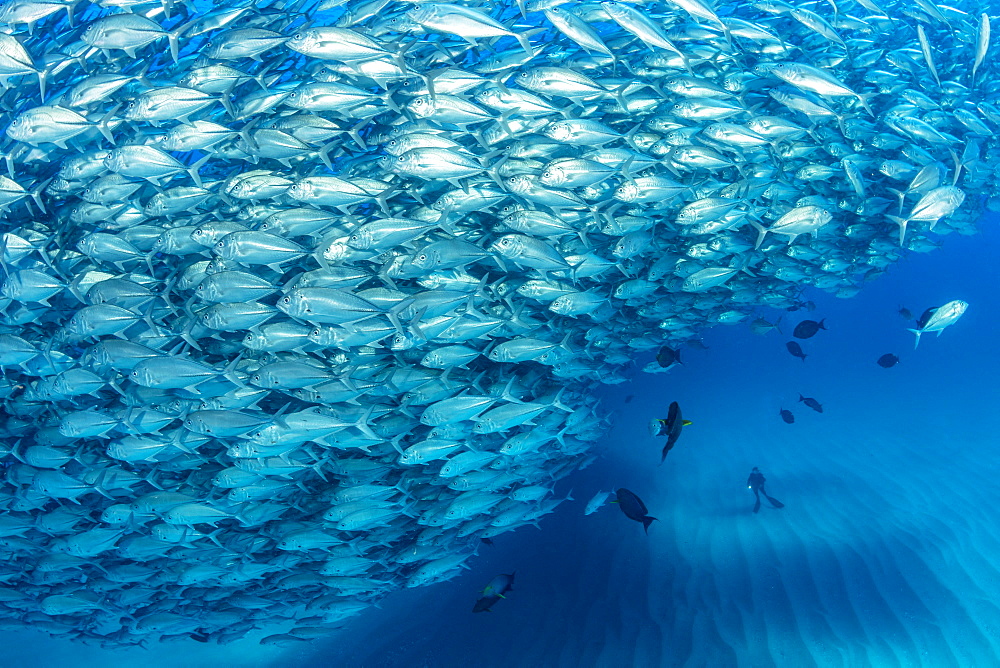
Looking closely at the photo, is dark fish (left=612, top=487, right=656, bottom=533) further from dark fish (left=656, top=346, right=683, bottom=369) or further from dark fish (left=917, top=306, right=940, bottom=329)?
dark fish (left=917, top=306, right=940, bottom=329)

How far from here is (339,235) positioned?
3816 mm

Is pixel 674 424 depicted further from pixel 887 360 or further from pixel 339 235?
pixel 887 360

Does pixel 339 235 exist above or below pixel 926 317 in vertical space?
above

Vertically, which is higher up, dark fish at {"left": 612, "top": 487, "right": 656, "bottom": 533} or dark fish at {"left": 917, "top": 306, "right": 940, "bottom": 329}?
dark fish at {"left": 917, "top": 306, "right": 940, "bottom": 329}

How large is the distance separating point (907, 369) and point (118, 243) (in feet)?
98.2

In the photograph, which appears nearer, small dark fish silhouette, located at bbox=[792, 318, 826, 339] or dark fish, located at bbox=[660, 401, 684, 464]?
dark fish, located at bbox=[660, 401, 684, 464]

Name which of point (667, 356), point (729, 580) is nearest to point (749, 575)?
point (729, 580)

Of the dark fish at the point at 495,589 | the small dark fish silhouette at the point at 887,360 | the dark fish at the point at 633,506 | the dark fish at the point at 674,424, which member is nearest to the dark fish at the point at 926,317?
the small dark fish silhouette at the point at 887,360

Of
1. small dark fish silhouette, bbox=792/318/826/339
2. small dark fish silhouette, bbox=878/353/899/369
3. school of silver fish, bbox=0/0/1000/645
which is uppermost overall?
school of silver fish, bbox=0/0/1000/645

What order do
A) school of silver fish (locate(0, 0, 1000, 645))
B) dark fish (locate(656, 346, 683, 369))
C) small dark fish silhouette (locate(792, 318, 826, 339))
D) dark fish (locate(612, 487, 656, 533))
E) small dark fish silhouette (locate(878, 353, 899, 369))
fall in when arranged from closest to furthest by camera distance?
school of silver fish (locate(0, 0, 1000, 645)) < dark fish (locate(612, 487, 656, 533)) < dark fish (locate(656, 346, 683, 369)) < small dark fish silhouette (locate(792, 318, 826, 339)) < small dark fish silhouette (locate(878, 353, 899, 369))

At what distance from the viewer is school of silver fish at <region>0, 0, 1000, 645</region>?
141 inches

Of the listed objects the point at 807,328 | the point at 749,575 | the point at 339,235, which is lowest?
the point at 749,575

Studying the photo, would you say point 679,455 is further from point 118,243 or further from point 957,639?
point 118,243

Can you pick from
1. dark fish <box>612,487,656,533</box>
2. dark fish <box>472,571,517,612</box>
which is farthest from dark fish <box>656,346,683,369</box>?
dark fish <box>472,571,517,612</box>
